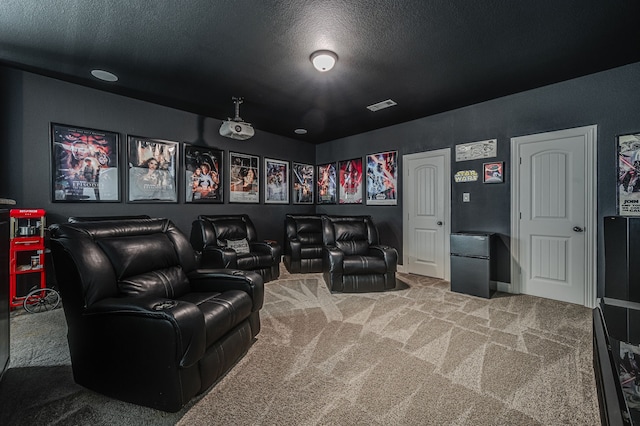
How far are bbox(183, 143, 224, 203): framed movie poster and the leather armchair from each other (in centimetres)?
41

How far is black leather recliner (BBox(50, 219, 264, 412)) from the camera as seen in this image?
60.6 inches

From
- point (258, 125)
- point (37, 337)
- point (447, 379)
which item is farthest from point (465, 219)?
point (37, 337)

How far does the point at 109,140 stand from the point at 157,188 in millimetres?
897

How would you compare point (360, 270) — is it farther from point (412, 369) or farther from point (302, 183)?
point (302, 183)

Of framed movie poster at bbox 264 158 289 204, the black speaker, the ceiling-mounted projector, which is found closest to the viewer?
the black speaker

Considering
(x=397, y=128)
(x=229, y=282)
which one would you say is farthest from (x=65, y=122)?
(x=397, y=128)

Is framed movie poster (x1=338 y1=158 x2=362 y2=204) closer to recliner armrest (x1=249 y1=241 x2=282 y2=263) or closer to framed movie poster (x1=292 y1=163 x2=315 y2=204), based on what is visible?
framed movie poster (x1=292 y1=163 x2=315 y2=204)

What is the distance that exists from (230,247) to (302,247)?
134cm

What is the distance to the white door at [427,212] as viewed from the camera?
15.2 ft

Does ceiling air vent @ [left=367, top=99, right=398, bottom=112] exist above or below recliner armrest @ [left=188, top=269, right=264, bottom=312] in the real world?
above

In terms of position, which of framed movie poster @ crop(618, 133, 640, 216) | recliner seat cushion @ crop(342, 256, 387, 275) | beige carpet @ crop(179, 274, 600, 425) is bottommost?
beige carpet @ crop(179, 274, 600, 425)

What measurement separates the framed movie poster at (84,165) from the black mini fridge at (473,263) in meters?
5.01

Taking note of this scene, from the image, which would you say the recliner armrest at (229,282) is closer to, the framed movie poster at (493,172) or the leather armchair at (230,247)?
the leather armchair at (230,247)

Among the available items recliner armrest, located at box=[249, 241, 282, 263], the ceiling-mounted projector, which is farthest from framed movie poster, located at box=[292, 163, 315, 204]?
the ceiling-mounted projector
